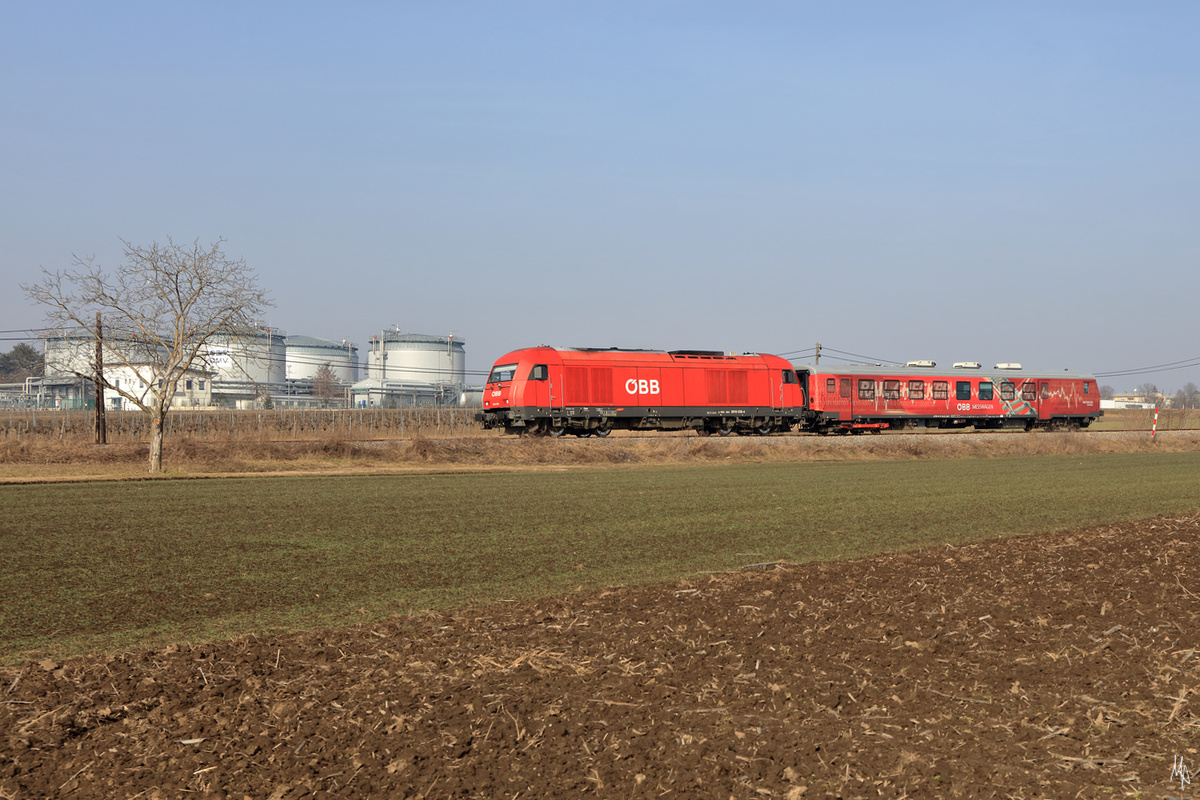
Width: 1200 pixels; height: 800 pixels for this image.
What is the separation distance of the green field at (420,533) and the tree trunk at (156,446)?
3638 millimetres

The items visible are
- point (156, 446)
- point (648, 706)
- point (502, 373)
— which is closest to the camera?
point (648, 706)

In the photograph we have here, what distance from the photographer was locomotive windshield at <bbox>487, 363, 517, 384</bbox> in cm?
4009

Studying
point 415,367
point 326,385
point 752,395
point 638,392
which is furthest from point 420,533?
point 415,367

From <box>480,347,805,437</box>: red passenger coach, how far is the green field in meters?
12.8

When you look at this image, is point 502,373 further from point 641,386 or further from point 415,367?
point 415,367

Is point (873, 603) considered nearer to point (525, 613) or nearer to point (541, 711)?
point (525, 613)

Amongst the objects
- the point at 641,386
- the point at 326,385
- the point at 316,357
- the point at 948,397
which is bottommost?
the point at 948,397

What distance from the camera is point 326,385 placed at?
4498 inches

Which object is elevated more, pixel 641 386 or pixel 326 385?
pixel 326 385

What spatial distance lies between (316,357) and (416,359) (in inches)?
622

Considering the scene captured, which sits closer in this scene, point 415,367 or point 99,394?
point 99,394

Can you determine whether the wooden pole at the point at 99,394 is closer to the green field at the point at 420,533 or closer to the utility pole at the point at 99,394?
the utility pole at the point at 99,394

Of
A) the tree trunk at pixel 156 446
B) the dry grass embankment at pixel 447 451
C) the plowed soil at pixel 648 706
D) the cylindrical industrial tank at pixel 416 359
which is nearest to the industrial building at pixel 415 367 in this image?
the cylindrical industrial tank at pixel 416 359

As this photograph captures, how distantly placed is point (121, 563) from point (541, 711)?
7856mm
